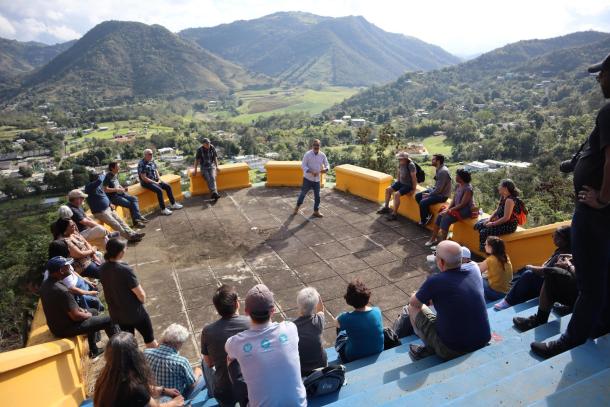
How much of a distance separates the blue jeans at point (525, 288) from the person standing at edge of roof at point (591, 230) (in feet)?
4.90

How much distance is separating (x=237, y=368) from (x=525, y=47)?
21503 cm

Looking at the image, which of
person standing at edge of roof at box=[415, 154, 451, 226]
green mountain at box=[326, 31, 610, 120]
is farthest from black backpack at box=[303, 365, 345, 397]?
green mountain at box=[326, 31, 610, 120]

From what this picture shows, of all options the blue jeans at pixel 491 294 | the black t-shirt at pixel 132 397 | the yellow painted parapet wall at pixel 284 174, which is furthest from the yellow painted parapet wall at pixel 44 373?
the yellow painted parapet wall at pixel 284 174

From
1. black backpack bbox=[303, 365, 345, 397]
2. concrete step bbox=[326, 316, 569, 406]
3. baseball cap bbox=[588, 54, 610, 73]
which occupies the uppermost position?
baseball cap bbox=[588, 54, 610, 73]

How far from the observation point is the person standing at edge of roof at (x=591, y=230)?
7.74 feet

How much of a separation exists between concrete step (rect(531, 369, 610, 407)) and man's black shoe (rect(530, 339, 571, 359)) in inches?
23.8

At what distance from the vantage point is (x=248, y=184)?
1084cm

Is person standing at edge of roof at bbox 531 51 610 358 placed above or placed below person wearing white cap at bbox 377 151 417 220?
above

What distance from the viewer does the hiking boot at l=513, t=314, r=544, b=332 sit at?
12.0 ft

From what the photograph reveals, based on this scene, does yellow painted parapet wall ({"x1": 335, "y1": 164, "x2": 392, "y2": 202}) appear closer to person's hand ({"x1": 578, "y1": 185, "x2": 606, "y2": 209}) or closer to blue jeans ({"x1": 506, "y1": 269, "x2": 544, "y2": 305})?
blue jeans ({"x1": 506, "y1": 269, "x2": 544, "y2": 305})

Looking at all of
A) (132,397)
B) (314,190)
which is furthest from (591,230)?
(314,190)

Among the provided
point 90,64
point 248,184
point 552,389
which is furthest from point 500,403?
point 90,64

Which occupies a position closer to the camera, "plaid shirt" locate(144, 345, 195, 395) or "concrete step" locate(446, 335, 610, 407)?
"concrete step" locate(446, 335, 610, 407)

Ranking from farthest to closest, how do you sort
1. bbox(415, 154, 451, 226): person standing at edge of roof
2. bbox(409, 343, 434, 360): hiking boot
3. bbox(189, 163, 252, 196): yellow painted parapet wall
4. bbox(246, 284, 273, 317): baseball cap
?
bbox(189, 163, 252, 196): yellow painted parapet wall < bbox(415, 154, 451, 226): person standing at edge of roof < bbox(409, 343, 434, 360): hiking boot < bbox(246, 284, 273, 317): baseball cap
